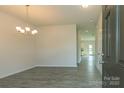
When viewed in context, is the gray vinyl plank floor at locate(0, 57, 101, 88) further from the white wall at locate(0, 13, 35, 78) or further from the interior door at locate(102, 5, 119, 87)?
the interior door at locate(102, 5, 119, 87)

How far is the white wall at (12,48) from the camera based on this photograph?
255 inches

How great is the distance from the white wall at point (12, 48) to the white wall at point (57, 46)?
135 cm

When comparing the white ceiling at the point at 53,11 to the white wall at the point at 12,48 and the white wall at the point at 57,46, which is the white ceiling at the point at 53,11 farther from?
the white wall at the point at 57,46

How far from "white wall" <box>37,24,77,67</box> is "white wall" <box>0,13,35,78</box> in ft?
4.44

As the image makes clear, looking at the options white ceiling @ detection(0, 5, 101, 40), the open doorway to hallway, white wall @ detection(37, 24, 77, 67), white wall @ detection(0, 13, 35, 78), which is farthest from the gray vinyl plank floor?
white wall @ detection(37, 24, 77, 67)

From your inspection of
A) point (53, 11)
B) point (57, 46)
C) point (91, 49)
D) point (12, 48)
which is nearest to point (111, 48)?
point (53, 11)

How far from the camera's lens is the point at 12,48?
7250 mm

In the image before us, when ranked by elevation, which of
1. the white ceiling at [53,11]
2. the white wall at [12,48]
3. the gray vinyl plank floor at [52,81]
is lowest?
the gray vinyl plank floor at [52,81]

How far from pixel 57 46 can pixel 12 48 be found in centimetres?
348

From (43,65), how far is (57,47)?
1440mm

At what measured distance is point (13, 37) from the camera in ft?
24.1

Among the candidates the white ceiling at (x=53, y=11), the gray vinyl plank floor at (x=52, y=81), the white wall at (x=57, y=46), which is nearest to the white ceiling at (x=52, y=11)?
the white ceiling at (x=53, y=11)

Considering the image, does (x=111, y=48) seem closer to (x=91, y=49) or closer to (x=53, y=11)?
(x=53, y=11)
